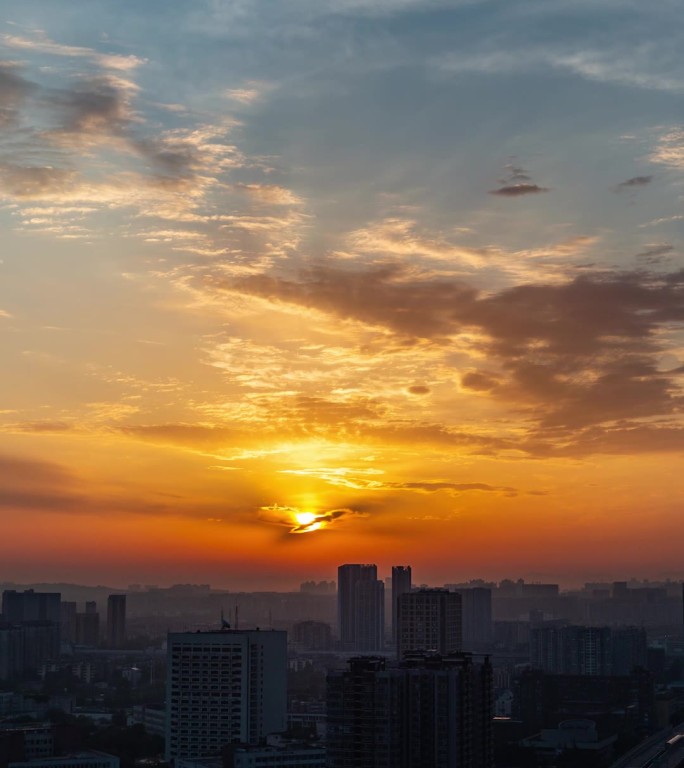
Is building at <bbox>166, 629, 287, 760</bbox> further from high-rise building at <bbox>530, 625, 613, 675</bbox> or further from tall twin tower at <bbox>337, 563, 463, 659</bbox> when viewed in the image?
high-rise building at <bbox>530, 625, 613, 675</bbox>

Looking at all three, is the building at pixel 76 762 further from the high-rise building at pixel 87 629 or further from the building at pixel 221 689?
the high-rise building at pixel 87 629

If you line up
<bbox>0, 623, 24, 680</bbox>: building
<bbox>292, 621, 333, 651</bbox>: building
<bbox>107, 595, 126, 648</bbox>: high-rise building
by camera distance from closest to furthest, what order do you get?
<bbox>0, 623, 24, 680</bbox>: building, <bbox>292, 621, 333, 651</bbox>: building, <bbox>107, 595, 126, 648</bbox>: high-rise building

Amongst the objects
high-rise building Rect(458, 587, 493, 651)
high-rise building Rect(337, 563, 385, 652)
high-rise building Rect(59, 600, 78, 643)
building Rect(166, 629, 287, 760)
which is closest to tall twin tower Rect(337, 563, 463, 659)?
high-rise building Rect(337, 563, 385, 652)

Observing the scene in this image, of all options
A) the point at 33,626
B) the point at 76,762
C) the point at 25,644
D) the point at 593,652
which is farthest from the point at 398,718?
the point at 33,626

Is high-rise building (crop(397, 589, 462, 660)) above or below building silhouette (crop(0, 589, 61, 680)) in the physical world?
above

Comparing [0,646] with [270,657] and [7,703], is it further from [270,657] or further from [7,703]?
[270,657]

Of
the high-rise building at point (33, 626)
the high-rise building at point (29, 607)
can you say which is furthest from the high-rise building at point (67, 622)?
the high-rise building at point (29, 607)
